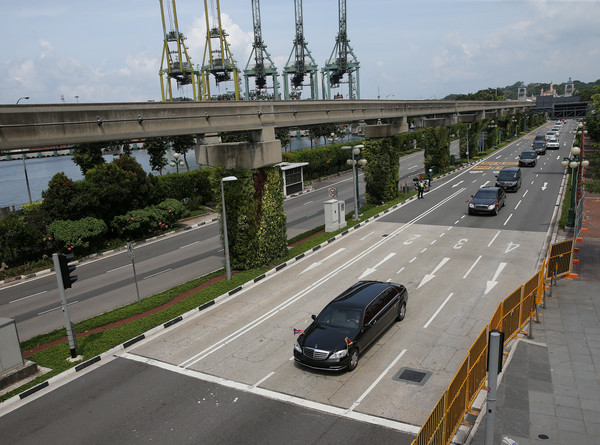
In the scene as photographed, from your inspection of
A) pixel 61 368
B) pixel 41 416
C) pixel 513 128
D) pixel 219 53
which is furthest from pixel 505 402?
pixel 219 53

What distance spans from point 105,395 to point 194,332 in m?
4.02

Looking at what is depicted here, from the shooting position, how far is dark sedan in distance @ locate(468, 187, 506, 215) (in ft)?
97.4

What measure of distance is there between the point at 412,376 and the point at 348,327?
6.87 feet

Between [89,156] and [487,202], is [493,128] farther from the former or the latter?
[89,156]

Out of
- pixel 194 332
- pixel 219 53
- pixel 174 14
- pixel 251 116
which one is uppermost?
pixel 174 14

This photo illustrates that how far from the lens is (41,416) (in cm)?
1121

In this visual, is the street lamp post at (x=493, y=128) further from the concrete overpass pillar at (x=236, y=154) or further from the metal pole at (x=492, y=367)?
the metal pole at (x=492, y=367)

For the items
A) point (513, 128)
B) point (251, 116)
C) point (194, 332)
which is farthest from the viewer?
point (513, 128)

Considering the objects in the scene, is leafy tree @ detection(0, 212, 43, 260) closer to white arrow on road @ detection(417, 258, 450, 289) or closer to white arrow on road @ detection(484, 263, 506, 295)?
white arrow on road @ detection(417, 258, 450, 289)

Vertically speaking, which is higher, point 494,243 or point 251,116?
point 251,116

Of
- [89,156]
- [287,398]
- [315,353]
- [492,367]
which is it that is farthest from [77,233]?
[492,367]

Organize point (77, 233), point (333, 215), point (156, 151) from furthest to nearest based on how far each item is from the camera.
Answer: point (156, 151) → point (333, 215) → point (77, 233)

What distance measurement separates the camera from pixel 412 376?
1181 centimetres

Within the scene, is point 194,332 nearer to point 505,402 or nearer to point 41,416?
point 41,416
